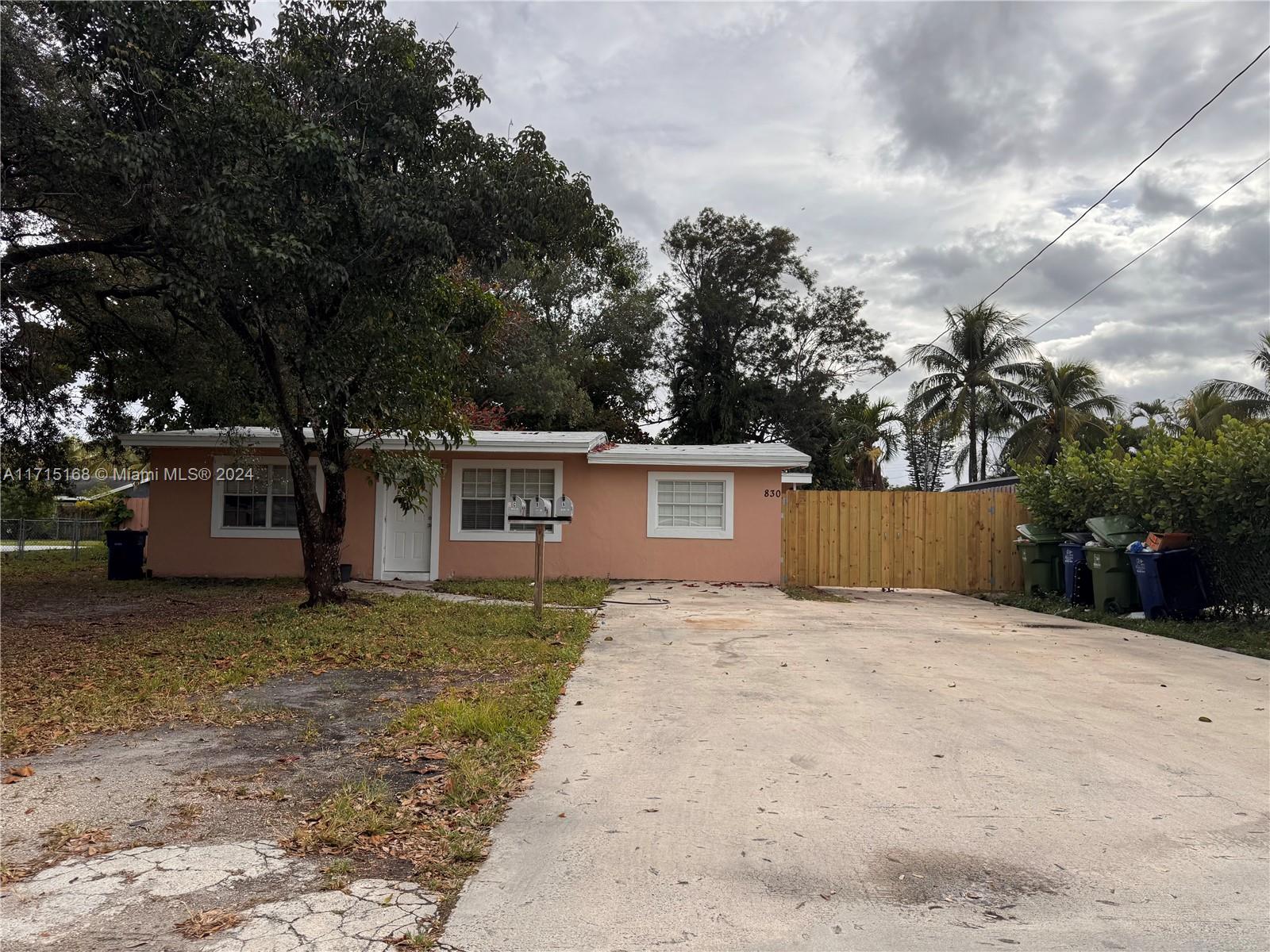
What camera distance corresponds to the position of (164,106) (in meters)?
8.59

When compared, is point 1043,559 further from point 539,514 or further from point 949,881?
point 949,881

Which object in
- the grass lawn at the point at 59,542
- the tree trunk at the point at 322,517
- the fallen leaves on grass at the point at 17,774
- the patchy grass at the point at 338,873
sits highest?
the tree trunk at the point at 322,517

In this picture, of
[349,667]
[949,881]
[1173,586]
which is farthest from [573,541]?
[949,881]

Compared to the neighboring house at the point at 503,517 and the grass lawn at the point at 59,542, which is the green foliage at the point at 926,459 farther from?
the grass lawn at the point at 59,542

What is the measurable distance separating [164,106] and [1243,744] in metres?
10.4

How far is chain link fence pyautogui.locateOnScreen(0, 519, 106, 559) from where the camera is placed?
24.8 metres

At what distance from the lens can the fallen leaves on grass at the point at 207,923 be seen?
118 inches

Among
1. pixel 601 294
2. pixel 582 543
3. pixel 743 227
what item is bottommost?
pixel 582 543

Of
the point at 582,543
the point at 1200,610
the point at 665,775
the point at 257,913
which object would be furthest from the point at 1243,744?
the point at 582,543

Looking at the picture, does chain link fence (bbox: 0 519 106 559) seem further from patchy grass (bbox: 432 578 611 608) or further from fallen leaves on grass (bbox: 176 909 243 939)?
fallen leaves on grass (bbox: 176 909 243 939)

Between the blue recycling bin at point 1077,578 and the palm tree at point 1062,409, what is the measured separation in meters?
14.8

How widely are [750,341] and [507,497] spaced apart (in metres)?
17.6

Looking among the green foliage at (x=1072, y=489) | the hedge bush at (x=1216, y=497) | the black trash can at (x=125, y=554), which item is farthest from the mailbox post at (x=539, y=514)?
the black trash can at (x=125, y=554)

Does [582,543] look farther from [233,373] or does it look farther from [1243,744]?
[1243,744]
